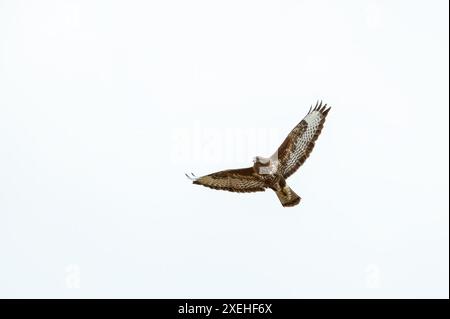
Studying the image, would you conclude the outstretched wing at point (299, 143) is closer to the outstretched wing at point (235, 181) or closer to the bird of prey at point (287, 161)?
the bird of prey at point (287, 161)

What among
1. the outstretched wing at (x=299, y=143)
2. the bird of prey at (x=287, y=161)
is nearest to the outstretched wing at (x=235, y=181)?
the bird of prey at (x=287, y=161)

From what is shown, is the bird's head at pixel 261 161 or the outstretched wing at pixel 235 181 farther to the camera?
the outstretched wing at pixel 235 181

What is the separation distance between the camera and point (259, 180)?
1360 centimetres

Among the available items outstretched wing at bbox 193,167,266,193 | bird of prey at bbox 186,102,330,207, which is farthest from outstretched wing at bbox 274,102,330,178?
outstretched wing at bbox 193,167,266,193

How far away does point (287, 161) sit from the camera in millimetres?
13430

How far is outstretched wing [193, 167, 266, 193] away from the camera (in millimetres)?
13523

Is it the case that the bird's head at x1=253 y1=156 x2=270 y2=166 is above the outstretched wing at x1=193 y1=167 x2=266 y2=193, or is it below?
above

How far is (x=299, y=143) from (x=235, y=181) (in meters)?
1.44

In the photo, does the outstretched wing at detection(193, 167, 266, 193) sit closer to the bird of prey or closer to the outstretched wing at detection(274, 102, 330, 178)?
the bird of prey

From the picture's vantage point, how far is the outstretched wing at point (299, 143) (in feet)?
43.9
